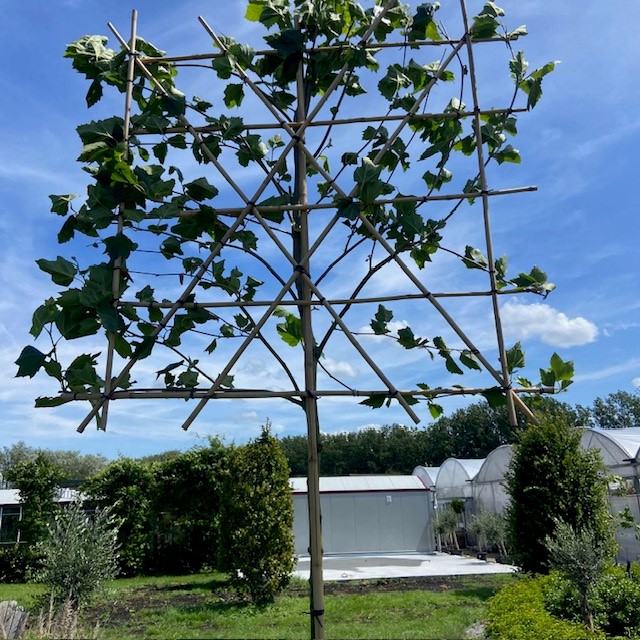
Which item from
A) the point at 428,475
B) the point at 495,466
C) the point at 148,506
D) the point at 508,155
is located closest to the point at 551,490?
the point at 508,155

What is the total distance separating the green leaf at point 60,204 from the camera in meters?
3.40

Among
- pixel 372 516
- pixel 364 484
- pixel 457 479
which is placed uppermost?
pixel 457 479

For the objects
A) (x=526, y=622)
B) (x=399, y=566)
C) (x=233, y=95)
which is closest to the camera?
(x=233, y=95)

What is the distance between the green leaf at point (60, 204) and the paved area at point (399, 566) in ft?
35.8

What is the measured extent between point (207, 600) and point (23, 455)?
42.0 meters

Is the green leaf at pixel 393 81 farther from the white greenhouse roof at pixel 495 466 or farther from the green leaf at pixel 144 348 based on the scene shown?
the white greenhouse roof at pixel 495 466

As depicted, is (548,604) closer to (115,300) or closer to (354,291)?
(354,291)

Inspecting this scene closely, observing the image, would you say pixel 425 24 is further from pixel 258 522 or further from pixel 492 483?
pixel 492 483

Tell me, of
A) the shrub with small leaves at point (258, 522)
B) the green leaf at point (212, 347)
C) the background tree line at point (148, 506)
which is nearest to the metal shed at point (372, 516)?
the background tree line at point (148, 506)

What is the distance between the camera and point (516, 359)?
137 inches

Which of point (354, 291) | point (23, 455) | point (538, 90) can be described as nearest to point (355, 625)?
point (354, 291)

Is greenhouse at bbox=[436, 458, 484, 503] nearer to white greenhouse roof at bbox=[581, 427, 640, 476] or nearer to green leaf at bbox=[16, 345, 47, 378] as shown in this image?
white greenhouse roof at bbox=[581, 427, 640, 476]

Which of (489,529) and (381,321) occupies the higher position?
(381,321)

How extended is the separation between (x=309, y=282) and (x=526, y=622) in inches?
146
